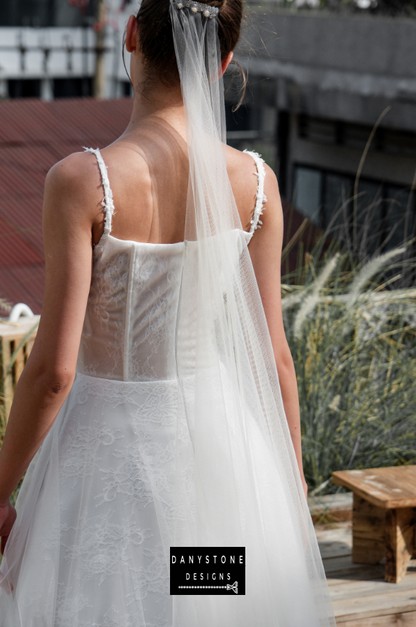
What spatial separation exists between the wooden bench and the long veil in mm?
950

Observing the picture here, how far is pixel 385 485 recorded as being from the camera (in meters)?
2.44

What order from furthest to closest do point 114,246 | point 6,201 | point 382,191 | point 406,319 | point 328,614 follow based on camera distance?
point 382,191 → point 6,201 → point 406,319 → point 328,614 → point 114,246

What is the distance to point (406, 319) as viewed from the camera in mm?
3627

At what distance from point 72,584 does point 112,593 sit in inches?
2.9

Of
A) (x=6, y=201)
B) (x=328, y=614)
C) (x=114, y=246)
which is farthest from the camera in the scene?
(x=6, y=201)

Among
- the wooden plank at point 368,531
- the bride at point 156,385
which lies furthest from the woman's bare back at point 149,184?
the wooden plank at point 368,531

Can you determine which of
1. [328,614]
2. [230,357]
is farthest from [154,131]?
[328,614]

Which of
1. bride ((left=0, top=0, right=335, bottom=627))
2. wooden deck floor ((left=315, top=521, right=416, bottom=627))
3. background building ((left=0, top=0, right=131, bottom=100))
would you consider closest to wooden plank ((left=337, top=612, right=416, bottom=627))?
wooden deck floor ((left=315, top=521, right=416, bottom=627))

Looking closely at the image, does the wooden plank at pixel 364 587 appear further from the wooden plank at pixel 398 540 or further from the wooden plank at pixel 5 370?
the wooden plank at pixel 5 370

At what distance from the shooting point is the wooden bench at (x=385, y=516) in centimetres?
236

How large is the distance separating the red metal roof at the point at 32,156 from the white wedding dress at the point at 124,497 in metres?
3.01

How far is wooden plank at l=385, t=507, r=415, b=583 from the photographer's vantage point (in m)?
2.41

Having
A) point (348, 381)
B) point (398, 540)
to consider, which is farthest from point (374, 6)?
point (398, 540)

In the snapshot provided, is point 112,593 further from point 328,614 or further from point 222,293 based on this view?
point 222,293
